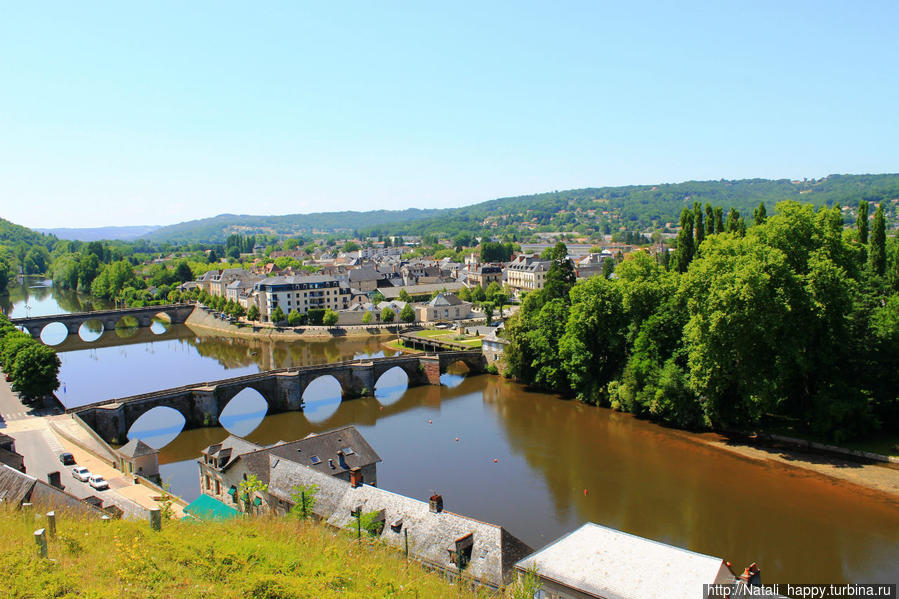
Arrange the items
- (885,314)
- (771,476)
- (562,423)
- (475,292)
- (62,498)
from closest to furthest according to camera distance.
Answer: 1. (62,498)
2. (771,476)
3. (885,314)
4. (562,423)
5. (475,292)

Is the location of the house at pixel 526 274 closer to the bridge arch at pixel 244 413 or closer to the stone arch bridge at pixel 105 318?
the stone arch bridge at pixel 105 318

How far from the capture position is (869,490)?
30891 millimetres

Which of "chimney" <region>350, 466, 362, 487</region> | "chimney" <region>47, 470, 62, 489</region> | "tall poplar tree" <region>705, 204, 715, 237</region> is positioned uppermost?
"tall poplar tree" <region>705, 204, 715, 237</region>

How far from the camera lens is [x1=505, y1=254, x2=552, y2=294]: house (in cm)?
10188

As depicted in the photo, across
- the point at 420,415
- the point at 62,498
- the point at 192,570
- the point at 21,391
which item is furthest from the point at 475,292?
the point at 192,570

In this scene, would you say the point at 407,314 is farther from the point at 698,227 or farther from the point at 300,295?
the point at 698,227

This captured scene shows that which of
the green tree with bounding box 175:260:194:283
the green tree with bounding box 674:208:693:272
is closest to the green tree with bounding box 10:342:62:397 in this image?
the green tree with bounding box 674:208:693:272

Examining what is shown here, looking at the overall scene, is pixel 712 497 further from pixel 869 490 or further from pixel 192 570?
pixel 192 570

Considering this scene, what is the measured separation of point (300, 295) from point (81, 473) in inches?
2314

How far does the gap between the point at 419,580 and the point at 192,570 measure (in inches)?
186

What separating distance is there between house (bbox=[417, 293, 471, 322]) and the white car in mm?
54552

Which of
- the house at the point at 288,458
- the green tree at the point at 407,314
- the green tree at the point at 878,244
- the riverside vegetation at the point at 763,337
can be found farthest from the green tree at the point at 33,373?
the green tree at the point at 878,244

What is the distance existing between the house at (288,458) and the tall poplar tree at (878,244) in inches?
1801

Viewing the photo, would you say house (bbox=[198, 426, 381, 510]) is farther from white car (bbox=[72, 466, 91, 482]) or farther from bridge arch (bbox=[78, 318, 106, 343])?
bridge arch (bbox=[78, 318, 106, 343])
